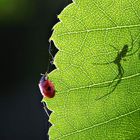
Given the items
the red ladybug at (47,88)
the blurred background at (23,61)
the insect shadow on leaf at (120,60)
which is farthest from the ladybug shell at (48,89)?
the blurred background at (23,61)

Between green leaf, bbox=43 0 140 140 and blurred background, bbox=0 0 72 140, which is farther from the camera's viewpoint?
blurred background, bbox=0 0 72 140

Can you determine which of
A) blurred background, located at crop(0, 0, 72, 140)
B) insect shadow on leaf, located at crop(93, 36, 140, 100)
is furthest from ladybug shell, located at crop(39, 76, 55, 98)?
blurred background, located at crop(0, 0, 72, 140)

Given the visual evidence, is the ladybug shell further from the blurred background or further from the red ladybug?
the blurred background

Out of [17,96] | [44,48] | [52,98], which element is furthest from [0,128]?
[52,98]

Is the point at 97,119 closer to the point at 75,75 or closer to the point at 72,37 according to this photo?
the point at 75,75

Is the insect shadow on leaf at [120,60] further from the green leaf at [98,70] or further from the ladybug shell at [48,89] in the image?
the ladybug shell at [48,89]

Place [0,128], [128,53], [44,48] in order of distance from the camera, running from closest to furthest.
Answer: [128,53]
[0,128]
[44,48]
